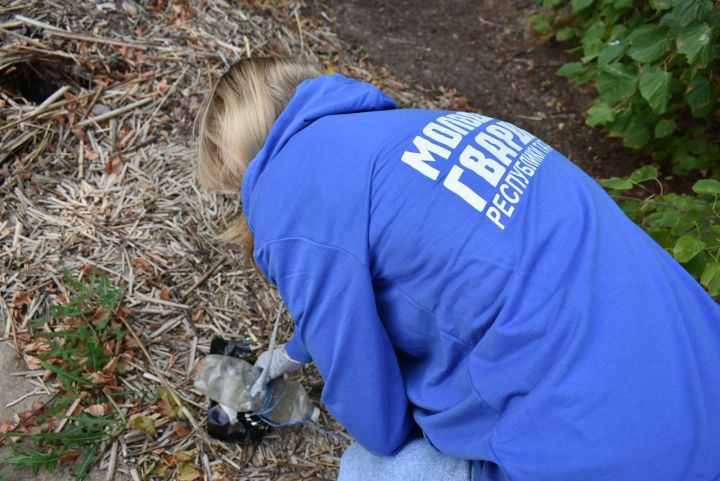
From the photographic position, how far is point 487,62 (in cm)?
368

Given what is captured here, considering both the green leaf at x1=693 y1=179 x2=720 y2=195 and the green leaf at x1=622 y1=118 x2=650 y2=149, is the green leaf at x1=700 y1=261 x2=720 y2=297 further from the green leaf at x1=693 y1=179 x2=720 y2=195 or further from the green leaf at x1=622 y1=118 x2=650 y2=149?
the green leaf at x1=622 y1=118 x2=650 y2=149

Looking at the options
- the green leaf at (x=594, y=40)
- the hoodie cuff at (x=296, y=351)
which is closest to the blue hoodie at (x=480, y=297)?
the hoodie cuff at (x=296, y=351)

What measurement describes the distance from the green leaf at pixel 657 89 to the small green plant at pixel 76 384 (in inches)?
88.3

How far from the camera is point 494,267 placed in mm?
1139

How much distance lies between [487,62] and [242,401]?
8.80 feet

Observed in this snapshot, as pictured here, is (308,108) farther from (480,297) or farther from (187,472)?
(187,472)

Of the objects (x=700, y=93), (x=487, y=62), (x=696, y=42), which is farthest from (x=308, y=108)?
(x=487, y=62)

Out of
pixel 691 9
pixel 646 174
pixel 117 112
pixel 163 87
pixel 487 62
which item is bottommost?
pixel 117 112

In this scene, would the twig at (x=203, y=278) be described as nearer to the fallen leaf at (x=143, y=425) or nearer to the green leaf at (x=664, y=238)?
the fallen leaf at (x=143, y=425)

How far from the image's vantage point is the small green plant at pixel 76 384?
6.16 ft

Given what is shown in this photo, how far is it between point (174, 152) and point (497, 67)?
2.09 metres

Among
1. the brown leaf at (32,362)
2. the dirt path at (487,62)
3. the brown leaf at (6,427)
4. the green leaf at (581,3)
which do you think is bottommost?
the brown leaf at (6,427)

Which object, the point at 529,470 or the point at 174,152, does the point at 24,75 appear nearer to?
the point at 174,152

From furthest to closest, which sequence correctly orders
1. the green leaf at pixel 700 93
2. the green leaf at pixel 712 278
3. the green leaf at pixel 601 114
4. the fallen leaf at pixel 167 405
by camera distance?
1. the green leaf at pixel 601 114
2. the green leaf at pixel 700 93
3. the fallen leaf at pixel 167 405
4. the green leaf at pixel 712 278
